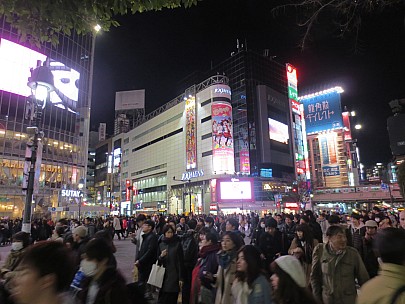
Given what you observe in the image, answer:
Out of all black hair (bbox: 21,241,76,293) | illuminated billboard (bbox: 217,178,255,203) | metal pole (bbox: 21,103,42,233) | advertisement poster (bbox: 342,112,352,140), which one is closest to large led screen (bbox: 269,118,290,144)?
illuminated billboard (bbox: 217,178,255,203)

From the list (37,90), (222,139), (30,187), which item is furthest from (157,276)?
(222,139)

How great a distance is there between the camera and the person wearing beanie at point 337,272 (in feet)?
12.1

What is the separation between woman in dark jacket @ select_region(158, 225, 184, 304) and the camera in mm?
5246

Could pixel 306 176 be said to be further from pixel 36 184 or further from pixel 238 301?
pixel 238 301

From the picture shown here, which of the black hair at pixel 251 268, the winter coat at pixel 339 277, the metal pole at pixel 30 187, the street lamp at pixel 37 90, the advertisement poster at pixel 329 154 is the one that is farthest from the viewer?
the advertisement poster at pixel 329 154

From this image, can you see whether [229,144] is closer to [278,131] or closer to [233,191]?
[233,191]

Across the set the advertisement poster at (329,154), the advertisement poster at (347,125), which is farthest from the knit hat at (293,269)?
the advertisement poster at (347,125)

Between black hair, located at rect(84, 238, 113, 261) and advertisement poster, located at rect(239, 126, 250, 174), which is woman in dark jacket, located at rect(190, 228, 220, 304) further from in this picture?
advertisement poster, located at rect(239, 126, 250, 174)

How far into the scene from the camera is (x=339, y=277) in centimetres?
374

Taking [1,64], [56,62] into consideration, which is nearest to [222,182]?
[56,62]

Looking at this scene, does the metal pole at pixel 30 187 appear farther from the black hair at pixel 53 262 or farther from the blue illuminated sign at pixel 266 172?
the blue illuminated sign at pixel 266 172

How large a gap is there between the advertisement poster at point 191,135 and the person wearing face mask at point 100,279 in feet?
177

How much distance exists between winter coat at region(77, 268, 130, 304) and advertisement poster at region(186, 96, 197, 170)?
5410 cm

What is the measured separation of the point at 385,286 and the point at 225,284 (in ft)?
7.80
